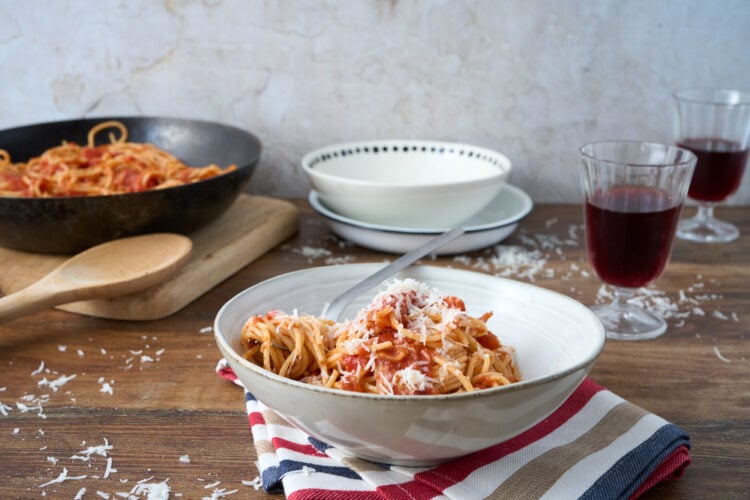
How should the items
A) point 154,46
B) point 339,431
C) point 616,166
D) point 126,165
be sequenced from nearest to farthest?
point 339,431, point 616,166, point 126,165, point 154,46

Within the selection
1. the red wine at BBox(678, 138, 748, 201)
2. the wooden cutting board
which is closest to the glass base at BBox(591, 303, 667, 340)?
the red wine at BBox(678, 138, 748, 201)

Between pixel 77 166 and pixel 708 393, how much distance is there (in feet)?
4.65

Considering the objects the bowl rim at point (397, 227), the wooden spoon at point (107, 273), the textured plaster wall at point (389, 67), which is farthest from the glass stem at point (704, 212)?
the wooden spoon at point (107, 273)

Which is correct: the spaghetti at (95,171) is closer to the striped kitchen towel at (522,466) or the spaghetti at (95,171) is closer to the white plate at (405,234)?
the white plate at (405,234)

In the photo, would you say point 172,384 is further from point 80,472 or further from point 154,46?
point 154,46

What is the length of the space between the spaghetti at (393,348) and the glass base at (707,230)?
3.28ft

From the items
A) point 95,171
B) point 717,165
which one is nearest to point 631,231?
point 717,165

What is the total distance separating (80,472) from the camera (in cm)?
99

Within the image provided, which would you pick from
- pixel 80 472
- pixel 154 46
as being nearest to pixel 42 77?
pixel 154 46

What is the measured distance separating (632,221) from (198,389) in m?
0.77

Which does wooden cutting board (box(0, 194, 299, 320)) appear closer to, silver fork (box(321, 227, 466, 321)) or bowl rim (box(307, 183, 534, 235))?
bowl rim (box(307, 183, 534, 235))

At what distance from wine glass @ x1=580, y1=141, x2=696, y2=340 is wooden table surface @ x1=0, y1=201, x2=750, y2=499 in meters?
0.07

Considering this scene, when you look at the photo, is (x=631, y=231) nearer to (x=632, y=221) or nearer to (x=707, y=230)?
(x=632, y=221)

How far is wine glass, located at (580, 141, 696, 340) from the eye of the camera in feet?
4.45
